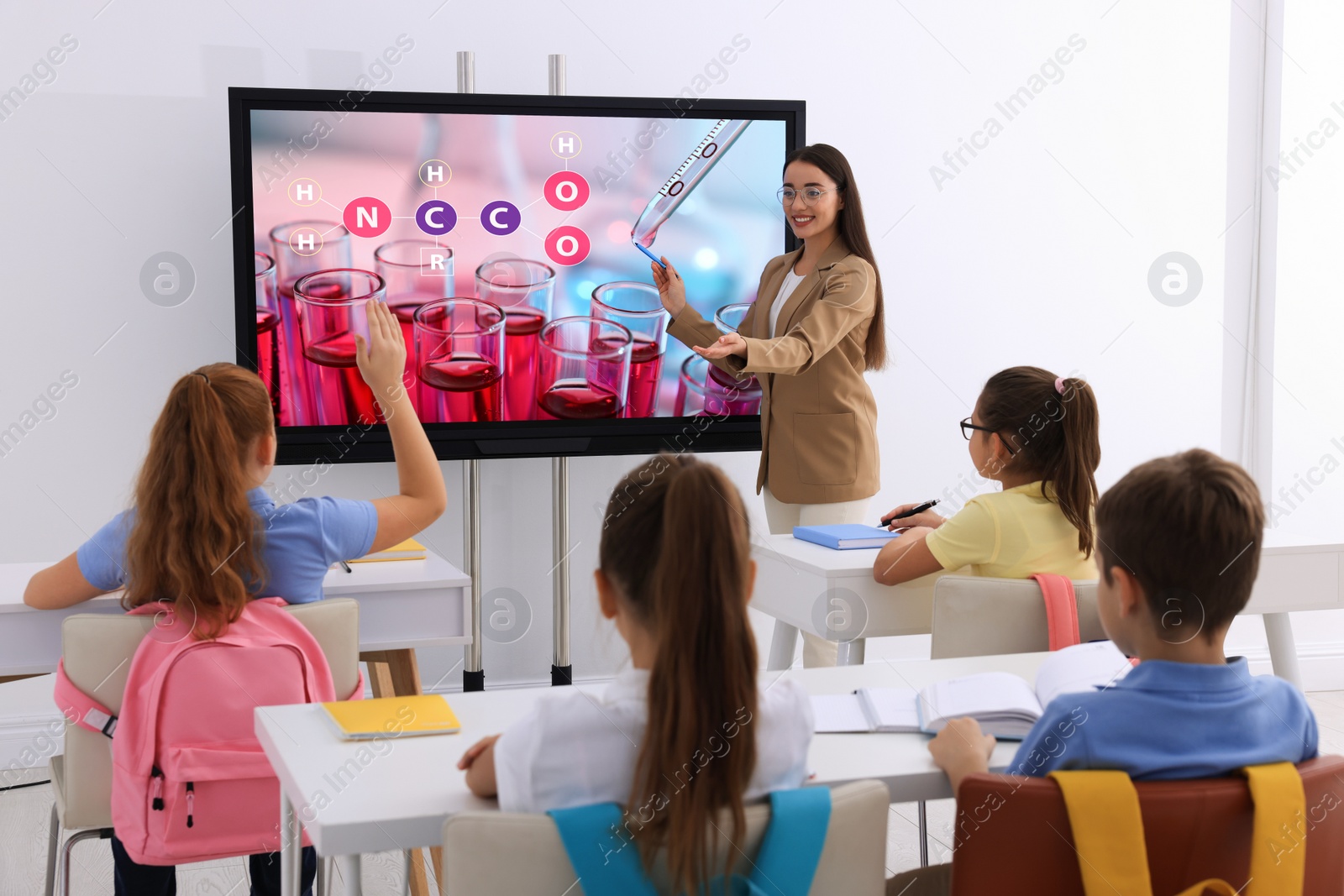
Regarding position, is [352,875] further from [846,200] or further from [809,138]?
[809,138]

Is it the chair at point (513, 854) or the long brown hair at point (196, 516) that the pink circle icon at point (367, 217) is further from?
the chair at point (513, 854)

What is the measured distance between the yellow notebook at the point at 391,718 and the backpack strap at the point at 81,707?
0.44 m

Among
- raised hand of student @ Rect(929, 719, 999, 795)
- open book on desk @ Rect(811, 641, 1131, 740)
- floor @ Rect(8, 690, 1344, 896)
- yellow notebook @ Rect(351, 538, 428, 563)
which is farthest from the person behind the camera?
floor @ Rect(8, 690, 1344, 896)

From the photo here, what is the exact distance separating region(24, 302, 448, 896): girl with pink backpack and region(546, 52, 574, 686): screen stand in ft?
5.45

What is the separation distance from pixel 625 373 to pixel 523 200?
58cm

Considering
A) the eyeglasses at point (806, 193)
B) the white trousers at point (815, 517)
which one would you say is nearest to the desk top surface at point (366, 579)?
the white trousers at point (815, 517)

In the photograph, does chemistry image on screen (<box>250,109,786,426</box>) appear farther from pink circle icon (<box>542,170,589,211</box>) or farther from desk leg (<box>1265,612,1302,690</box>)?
desk leg (<box>1265,612,1302,690</box>)

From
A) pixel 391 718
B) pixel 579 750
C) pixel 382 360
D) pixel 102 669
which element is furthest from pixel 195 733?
pixel 579 750

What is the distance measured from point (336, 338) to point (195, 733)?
5.93 ft

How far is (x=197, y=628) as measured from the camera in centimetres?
171

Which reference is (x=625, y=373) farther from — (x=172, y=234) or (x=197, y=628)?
(x=197, y=628)

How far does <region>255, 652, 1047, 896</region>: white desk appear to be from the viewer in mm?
1204

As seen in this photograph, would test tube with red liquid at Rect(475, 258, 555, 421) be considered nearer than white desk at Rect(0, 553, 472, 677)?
No

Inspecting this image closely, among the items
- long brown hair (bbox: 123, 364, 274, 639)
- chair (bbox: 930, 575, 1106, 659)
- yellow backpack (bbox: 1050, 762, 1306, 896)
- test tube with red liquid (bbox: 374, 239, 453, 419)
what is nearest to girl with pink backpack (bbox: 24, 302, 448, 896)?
long brown hair (bbox: 123, 364, 274, 639)
